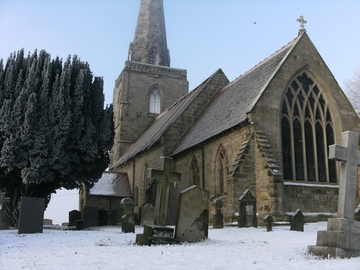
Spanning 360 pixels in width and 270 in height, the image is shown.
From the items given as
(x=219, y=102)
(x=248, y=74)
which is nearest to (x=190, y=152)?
(x=219, y=102)

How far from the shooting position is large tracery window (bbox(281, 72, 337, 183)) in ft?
56.1

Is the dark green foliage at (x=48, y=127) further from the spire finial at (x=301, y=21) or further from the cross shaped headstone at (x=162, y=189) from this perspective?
the spire finial at (x=301, y=21)

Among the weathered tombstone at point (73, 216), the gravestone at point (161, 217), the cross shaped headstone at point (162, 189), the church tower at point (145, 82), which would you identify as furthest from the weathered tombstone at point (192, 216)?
the church tower at point (145, 82)

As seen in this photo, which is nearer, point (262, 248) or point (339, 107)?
point (262, 248)

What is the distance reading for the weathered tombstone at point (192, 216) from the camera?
10.0 meters

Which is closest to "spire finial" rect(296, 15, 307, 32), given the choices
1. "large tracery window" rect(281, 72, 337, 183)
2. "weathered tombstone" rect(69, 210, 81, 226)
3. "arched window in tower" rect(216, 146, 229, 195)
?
"large tracery window" rect(281, 72, 337, 183)

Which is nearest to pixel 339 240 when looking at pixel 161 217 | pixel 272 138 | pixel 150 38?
pixel 161 217

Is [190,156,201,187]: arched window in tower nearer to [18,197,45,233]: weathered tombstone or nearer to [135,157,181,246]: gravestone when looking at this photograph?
[18,197,45,233]: weathered tombstone

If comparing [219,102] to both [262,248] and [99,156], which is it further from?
[262,248]

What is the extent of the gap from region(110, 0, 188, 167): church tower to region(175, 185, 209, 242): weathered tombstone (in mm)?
27063

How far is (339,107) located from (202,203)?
1082cm

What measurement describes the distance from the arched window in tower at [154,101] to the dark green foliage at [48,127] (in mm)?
18241

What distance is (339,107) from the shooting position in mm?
18344

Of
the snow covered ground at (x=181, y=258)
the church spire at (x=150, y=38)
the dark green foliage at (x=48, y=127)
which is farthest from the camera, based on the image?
the church spire at (x=150, y=38)
